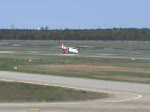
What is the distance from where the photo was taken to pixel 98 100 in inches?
1241

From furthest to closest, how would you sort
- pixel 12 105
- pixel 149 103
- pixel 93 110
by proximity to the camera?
pixel 149 103, pixel 12 105, pixel 93 110

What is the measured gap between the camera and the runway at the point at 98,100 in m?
26.3

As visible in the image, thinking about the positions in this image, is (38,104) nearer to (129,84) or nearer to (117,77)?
(129,84)

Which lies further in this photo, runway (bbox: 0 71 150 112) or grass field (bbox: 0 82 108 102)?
grass field (bbox: 0 82 108 102)

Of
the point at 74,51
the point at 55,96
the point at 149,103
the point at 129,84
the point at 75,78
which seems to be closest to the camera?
the point at 149,103

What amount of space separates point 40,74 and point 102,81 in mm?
8903

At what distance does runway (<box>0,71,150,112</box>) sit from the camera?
26344mm

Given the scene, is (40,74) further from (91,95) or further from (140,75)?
(91,95)

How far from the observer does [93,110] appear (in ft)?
84.9

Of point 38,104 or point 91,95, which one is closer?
point 38,104

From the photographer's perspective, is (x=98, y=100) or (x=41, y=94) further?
(x=41, y=94)

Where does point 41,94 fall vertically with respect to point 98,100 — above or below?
above

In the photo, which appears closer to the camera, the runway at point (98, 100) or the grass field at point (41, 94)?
the runway at point (98, 100)

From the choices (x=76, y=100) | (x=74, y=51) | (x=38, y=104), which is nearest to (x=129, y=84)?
(x=76, y=100)
